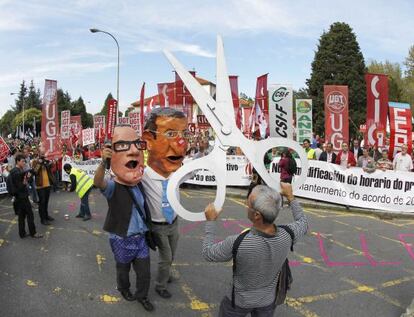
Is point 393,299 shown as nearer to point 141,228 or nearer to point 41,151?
point 141,228

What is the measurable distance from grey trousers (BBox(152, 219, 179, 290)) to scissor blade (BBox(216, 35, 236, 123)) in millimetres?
1828

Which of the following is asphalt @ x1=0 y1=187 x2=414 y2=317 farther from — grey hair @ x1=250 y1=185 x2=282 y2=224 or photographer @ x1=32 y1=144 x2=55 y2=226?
grey hair @ x1=250 y1=185 x2=282 y2=224

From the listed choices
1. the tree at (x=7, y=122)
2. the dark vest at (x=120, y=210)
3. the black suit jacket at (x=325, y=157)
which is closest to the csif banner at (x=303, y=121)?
the black suit jacket at (x=325, y=157)

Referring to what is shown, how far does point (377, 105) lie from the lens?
11.0 metres

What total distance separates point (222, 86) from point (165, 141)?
953 millimetres

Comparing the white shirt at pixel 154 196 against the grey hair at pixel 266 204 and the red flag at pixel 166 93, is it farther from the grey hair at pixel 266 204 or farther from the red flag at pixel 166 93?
the red flag at pixel 166 93

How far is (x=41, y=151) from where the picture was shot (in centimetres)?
953

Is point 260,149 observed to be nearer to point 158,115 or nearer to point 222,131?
point 222,131

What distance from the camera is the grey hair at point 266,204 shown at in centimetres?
269

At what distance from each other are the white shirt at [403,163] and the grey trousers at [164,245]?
7.52 m

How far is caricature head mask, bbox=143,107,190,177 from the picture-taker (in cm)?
409

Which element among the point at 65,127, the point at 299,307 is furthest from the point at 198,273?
the point at 65,127

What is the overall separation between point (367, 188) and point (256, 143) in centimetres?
799

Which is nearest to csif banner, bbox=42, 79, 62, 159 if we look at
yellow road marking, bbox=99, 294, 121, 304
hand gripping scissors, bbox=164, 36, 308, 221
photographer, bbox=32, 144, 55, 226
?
photographer, bbox=32, 144, 55, 226
